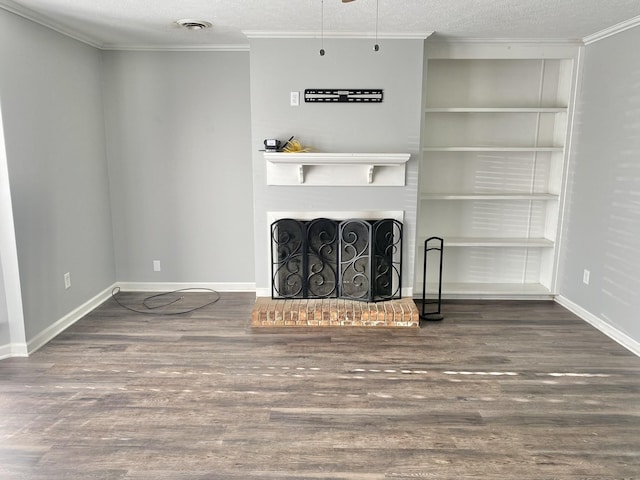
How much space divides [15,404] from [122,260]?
2098mm

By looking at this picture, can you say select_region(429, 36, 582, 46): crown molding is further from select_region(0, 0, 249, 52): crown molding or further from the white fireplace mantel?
select_region(0, 0, 249, 52): crown molding

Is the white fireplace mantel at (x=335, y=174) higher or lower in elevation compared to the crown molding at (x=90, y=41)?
lower

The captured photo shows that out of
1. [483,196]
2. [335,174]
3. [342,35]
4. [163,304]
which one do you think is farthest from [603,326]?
[163,304]

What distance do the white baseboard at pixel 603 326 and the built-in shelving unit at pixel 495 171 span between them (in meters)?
0.21

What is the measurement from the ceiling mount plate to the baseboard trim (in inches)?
101

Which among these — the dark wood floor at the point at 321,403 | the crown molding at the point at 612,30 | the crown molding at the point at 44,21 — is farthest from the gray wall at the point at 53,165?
the crown molding at the point at 612,30

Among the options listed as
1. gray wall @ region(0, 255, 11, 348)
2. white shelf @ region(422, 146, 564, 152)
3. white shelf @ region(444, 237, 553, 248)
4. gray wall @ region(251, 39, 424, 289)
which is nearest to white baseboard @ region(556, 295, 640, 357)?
white shelf @ region(444, 237, 553, 248)

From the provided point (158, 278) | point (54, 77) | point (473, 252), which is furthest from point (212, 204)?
point (473, 252)

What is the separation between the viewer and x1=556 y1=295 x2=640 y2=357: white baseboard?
10.6 feet

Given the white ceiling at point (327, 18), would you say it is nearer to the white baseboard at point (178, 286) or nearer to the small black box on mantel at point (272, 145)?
the small black box on mantel at point (272, 145)

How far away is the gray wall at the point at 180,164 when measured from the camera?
13.7 ft

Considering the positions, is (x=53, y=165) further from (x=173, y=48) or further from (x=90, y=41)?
(x=173, y=48)

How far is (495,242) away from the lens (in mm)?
4188

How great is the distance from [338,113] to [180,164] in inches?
63.6
